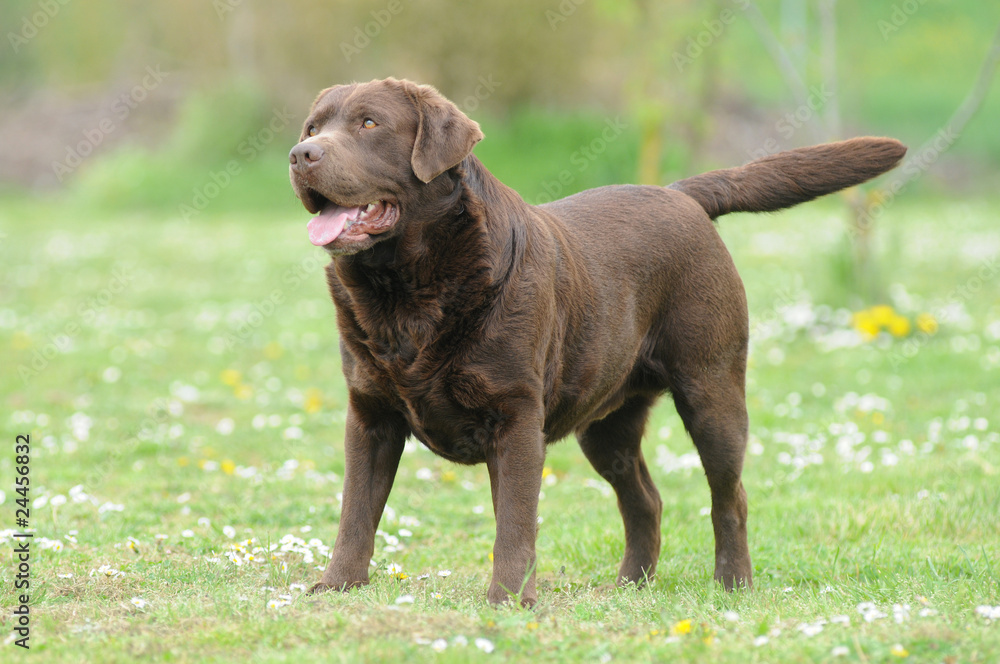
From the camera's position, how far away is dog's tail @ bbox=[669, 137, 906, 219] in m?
4.93

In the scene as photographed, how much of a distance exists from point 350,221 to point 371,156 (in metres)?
0.26

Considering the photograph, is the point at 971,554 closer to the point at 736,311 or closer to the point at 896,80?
the point at 736,311

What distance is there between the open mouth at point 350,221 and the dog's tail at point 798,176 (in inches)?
66.9

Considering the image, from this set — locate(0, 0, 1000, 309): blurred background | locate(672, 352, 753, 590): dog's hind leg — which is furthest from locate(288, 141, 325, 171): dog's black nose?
locate(0, 0, 1000, 309): blurred background

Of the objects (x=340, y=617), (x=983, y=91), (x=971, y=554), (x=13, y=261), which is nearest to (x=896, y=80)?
(x=983, y=91)

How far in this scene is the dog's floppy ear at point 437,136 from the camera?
3846 mm

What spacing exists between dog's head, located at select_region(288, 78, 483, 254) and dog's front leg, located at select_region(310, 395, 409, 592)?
2.44ft

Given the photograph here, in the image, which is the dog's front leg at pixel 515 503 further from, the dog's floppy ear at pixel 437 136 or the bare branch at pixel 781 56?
the bare branch at pixel 781 56

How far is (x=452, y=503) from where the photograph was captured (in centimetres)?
635

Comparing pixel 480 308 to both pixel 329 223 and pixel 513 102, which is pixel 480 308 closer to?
pixel 329 223

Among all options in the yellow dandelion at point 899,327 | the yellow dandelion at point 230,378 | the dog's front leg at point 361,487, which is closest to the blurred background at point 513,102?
the yellow dandelion at point 899,327

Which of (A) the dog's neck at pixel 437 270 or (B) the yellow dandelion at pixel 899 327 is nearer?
(A) the dog's neck at pixel 437 270

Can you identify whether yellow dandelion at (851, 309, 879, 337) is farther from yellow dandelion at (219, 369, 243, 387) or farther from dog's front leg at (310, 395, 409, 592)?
dog's front leg at (310, 395, 409, 592)

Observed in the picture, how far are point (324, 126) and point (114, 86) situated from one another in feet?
113
